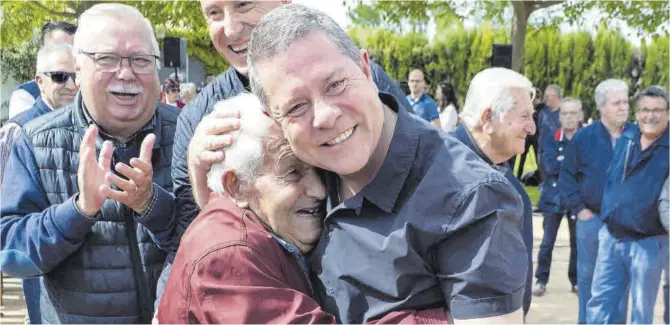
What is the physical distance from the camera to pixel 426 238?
64.3 inches

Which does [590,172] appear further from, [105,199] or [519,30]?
[519,30]

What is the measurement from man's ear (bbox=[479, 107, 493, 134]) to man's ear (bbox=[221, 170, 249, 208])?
7.36 feet

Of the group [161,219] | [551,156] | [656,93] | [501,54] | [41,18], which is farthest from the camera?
[41,18]

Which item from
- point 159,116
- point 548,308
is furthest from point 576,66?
point 159,116

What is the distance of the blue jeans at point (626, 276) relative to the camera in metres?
5.44

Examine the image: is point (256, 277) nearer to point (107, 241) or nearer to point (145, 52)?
point (107, 241)

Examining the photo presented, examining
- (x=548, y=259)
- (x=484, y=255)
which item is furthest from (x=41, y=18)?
(x=484, y=255)

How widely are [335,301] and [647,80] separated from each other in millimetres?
22064

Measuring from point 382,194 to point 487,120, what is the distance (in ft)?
7.77

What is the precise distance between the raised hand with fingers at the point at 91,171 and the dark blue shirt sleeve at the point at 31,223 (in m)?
0.06

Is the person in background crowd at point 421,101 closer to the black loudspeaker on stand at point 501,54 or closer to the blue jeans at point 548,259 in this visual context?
the black loudspeaker on stand at point 501,54

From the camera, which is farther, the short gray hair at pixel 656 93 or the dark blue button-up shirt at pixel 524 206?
the short gray hair at pixel 656 93

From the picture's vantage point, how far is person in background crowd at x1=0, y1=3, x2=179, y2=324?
8.88ft

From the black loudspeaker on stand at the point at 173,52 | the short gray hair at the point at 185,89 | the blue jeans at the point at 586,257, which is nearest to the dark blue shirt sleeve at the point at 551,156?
the blue jeans at the point at 586,257
